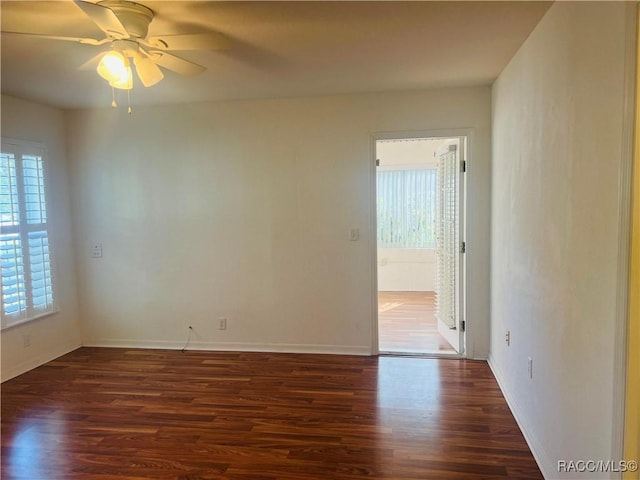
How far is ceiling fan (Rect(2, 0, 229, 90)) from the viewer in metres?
1.94

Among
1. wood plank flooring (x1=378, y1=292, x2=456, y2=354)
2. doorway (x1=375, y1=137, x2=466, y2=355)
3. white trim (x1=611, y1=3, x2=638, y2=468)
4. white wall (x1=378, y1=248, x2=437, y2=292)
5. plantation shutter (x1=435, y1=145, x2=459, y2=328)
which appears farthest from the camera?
white wall (x1=378, y1=248, x2=437, y2=292)

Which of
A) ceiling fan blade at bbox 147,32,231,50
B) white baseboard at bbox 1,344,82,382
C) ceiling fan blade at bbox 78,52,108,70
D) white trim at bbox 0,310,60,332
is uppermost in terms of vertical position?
ceiling fan blade at bbox 147,32,231,50

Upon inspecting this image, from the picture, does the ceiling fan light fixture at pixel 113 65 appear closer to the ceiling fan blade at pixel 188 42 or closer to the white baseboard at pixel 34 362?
the ceiling fan blade at pixel 188 42

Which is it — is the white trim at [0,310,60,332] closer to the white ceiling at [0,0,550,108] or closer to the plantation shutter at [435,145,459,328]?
the white ceiling at [0,0,550,108]

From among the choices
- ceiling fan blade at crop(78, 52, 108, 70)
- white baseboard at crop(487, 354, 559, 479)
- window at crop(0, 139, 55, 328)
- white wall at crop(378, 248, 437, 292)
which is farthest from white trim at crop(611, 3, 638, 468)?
white wall at crop(378, 248, 437, 292)

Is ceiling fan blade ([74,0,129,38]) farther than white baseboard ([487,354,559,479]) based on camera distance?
No

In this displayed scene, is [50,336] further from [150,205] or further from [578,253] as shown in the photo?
[578,253]

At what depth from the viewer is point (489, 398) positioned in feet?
10.0

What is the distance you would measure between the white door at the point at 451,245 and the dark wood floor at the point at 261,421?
484mm

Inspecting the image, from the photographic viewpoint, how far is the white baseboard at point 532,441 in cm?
213

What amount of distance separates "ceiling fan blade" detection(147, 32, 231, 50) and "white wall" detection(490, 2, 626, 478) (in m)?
1.61

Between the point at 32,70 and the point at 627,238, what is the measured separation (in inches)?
138

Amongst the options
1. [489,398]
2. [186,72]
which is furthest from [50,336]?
[489,398]

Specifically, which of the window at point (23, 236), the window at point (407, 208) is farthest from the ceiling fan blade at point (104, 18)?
the window at point (407, 208)
